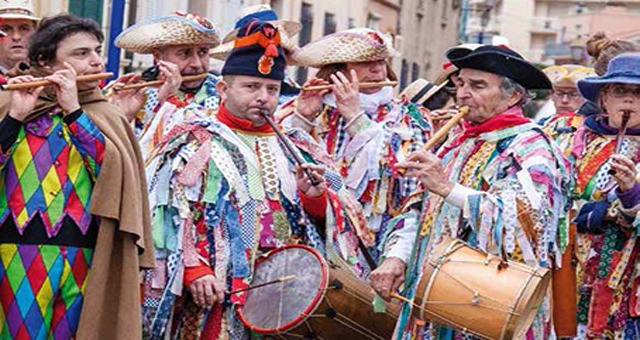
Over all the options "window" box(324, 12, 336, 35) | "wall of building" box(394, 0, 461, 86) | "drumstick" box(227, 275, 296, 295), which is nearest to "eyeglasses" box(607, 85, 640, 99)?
"drumstick" box(227, 275, 296, 295)

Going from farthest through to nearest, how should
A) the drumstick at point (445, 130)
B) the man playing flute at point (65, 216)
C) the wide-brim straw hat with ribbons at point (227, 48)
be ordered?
1. the wide-brim straw hat with ribbons at point (227, 48)
2. the drumstick at point (445, 130)
3. the man playing flute at point (65, 216)

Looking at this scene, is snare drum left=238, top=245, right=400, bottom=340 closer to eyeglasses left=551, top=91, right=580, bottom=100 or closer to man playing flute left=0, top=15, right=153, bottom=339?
man playing flute left=0, top=15, right=153, bottom=339

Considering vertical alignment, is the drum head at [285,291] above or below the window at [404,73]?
above

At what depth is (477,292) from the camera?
831 centimetres

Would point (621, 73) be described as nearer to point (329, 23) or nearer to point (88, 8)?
point (88, 8)

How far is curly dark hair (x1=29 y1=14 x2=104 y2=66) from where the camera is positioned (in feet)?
27.0

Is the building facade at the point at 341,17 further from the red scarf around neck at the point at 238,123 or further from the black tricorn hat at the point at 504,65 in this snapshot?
the black tricorn hat at the point at 504,65

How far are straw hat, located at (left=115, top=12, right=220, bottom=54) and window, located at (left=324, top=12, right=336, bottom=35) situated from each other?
21.5 meters

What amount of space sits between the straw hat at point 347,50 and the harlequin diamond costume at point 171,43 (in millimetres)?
568

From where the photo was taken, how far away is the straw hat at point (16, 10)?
10.7 m

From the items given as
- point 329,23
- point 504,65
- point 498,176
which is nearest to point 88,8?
point 504,65

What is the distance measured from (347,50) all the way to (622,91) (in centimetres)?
164

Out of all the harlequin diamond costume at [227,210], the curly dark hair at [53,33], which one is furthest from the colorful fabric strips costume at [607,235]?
the curly dark hair at [53,33]

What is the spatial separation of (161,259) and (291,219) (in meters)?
0.76
